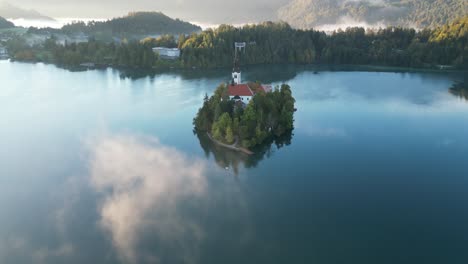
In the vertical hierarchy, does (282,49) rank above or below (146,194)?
above

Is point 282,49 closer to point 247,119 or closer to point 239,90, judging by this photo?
point 239,90

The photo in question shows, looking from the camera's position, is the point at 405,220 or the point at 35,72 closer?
the point at 405,220

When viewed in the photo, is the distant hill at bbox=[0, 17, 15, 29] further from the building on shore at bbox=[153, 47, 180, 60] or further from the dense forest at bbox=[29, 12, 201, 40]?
the building on shore at bbox=[153, 47, 180, 60]

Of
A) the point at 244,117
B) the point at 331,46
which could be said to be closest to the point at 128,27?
the point at 331,46

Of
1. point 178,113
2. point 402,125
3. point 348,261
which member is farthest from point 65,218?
point 402,125

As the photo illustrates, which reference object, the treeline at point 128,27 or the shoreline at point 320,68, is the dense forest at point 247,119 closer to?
the shoreline at point 320,68

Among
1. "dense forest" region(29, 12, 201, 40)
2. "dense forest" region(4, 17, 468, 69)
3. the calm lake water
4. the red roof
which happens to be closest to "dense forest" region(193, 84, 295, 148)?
the red roof

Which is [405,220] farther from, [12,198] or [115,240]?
[12,198]
